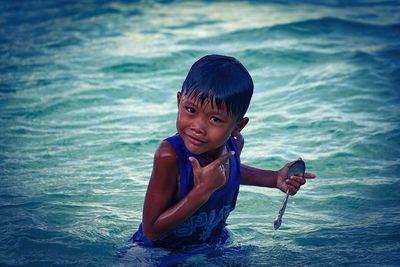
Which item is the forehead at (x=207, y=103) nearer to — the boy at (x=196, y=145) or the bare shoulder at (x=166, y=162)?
the boy at (x=196, y=145)

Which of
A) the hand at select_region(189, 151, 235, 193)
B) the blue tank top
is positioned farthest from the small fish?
the hand at select_region(189, 151, 235, 193)

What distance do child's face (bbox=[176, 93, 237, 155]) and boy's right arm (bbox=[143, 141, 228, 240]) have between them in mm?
129

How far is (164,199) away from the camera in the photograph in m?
3.72

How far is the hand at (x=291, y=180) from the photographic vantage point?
13.5ft

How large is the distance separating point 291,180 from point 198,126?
0.78 metres

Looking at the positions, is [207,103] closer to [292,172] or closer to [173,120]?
[292,172]

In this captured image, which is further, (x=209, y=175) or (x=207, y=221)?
(x=207, y=221)

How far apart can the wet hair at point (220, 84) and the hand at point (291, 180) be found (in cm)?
59

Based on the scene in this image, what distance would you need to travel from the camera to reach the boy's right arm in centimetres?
366

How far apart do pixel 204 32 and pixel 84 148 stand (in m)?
4.42

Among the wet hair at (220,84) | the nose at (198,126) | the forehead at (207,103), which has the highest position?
the wet hair at (220,84)

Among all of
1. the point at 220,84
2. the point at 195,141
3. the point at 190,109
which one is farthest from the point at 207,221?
the point at 220,84

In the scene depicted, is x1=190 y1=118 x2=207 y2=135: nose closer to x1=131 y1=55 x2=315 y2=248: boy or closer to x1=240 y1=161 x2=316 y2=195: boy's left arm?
x1=131 y1=55 x2=315 y2=248: boy

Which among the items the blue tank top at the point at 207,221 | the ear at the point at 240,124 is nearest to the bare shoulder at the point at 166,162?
the blue tank top at the point at 207,221
